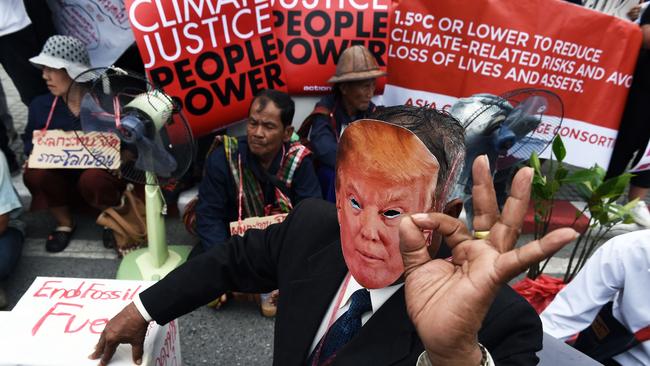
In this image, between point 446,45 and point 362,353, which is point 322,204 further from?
point 446,45

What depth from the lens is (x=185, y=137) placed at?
9.21 feet

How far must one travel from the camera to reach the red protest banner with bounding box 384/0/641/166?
3.82m

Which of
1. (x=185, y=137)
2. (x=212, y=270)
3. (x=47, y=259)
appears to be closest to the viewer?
(x=212, y=270)

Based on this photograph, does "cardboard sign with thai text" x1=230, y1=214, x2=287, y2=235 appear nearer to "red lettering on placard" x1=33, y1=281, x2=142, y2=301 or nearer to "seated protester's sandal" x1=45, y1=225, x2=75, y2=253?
"red lettering on placard" x1=33, y1=281, x2=142, y2=301

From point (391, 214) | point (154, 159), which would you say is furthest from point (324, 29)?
point (391, 214)

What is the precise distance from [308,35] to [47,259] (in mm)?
2494

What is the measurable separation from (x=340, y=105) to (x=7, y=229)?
2.39m

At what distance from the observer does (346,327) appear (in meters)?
1.38

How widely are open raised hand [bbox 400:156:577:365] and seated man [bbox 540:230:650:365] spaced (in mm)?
1408

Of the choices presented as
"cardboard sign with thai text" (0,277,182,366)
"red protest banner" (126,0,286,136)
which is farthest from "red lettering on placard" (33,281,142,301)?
"red protest banner" (126,0,286,136)

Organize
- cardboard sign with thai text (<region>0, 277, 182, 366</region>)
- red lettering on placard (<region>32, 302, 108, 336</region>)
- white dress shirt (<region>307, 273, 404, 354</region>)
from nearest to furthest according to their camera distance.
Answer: white dress shirt (<region>307, 273, 404, 354</region>)
cardboard sign with thai text (<region>0, 277, 182, 366</region>)
red lettering on placard (<region>32, 302, 108, 336</region>)

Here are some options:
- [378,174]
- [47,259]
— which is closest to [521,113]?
[378,174]

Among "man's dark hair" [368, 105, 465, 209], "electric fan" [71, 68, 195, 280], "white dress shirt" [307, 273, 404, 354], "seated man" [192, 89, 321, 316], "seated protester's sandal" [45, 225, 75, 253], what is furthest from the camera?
"seated protester's sandal" [45, 225, 75, 253]

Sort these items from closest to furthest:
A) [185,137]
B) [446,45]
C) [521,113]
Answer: [185,137] → [521,113] → [446,45]
